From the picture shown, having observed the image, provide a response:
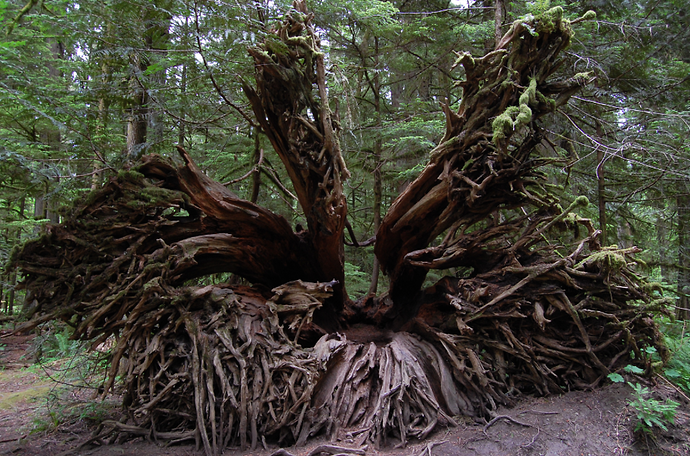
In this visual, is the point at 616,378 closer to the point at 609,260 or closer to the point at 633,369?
the point at 633,369

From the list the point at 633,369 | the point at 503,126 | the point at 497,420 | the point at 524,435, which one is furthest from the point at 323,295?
the point at 633,369

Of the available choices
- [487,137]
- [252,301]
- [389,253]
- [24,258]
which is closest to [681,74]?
[487,137]

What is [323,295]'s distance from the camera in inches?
196

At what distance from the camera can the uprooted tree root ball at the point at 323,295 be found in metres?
3.86

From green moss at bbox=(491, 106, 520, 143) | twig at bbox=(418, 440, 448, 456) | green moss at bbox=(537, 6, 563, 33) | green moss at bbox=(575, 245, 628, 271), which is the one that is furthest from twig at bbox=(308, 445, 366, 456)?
green moss at bbox=(537, 6, 563, 33)

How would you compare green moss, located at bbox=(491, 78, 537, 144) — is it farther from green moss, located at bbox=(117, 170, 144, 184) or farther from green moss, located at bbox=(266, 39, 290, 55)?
green moss, located at bbox=(117, 170, 144, 184)

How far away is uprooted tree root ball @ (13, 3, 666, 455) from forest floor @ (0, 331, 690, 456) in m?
0.18

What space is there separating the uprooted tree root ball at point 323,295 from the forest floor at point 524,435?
176 mm

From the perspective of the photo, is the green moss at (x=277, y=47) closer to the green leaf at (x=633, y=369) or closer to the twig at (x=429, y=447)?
the twig at (x=429, y=447)

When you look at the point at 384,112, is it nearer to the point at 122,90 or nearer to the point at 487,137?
the point at 487,137

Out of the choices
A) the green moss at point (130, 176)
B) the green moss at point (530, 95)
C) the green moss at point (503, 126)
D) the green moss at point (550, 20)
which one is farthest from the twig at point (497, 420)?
the green moss at point (130, 176)

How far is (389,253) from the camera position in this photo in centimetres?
612

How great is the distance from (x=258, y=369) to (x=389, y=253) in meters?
2.96

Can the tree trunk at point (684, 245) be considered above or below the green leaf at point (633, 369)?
above
